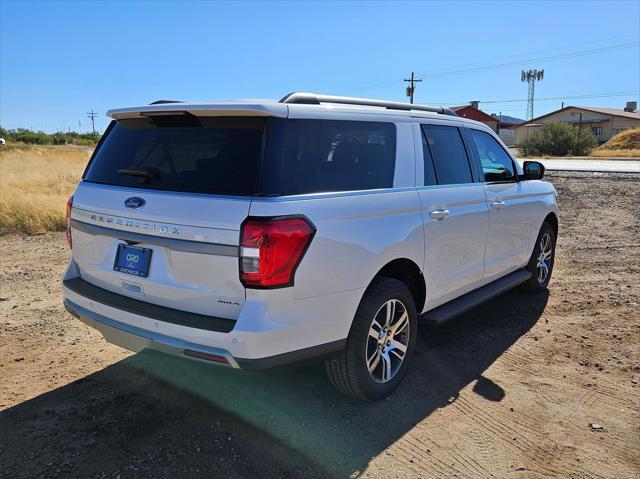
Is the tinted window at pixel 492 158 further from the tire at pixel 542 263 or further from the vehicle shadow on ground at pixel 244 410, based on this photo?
the vehicle shadow on ground at pixel 244 410

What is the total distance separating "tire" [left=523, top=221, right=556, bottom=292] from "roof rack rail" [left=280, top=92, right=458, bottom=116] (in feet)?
6.92

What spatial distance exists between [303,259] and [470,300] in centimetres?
218

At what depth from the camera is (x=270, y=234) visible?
101 inches

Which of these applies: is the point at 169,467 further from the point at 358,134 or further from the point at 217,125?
the point at 358,134

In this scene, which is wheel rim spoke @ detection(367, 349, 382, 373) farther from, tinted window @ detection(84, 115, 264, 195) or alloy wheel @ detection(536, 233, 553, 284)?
alloy wheel @ detection(536, 233, 553, 284)

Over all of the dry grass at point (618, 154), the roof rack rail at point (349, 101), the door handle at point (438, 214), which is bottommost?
the door handle at point (438, 214)

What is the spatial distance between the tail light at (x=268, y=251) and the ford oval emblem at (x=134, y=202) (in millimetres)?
728

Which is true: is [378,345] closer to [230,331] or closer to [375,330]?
[375,330]

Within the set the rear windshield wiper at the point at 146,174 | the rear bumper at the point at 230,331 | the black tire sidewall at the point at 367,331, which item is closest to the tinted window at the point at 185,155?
the rear windshield wiper at the point at 146,174

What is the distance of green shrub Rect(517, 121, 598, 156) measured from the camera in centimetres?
4228

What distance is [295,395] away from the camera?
139 inches

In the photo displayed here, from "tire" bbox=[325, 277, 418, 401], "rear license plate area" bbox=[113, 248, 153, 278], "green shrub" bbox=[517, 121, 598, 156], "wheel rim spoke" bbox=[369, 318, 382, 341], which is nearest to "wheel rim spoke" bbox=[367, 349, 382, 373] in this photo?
"tire" bbox=[325, 277, 418, 401]

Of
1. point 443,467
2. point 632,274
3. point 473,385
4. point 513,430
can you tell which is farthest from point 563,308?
point 443,467

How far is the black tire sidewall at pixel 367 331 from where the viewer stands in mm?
3129
